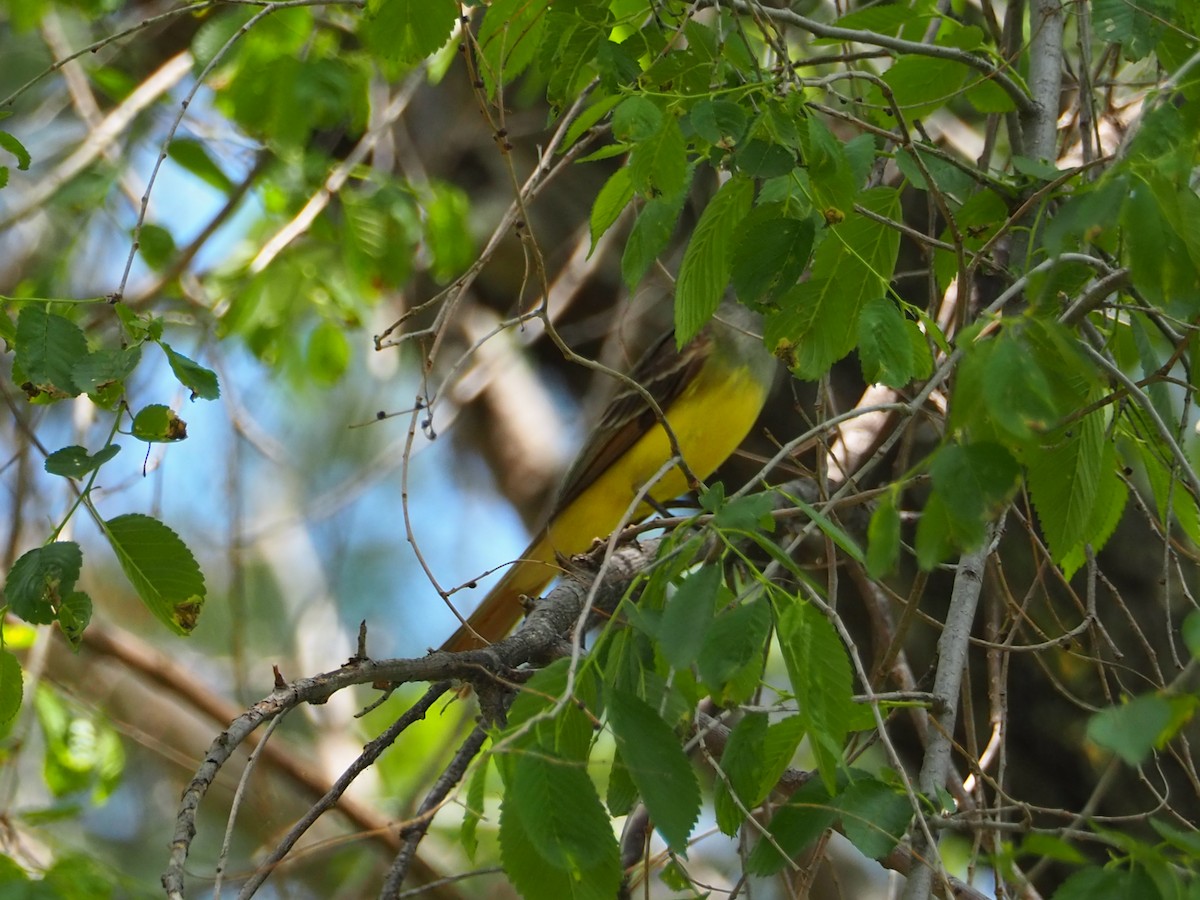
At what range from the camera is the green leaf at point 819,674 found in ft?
4.98

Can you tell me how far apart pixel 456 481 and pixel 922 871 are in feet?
14.9

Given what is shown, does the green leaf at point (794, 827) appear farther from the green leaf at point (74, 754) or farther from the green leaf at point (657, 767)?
the green leaf at point (74, 754)

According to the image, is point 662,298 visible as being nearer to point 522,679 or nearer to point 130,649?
point 130,649

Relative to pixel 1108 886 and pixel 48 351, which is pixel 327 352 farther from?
pixel 1108 886

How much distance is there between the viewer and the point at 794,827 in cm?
170

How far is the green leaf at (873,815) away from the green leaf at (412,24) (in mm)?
1427

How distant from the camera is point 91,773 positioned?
14.7 feet

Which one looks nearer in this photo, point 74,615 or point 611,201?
point 74,615

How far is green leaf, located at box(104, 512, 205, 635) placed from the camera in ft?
6.47

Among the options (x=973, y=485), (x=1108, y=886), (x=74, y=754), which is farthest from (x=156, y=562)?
(x=74, y=754)

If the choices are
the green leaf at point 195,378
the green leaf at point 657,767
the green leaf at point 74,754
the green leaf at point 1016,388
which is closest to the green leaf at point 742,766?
the green leaf at point 657,767

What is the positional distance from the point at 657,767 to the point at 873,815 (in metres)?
0.39

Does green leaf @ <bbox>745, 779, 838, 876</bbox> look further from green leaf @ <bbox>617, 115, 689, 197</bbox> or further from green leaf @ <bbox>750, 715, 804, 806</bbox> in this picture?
green leaf @ <bbox>617, 115, 689, 197</bbox>

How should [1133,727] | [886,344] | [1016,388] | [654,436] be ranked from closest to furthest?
[1133,727], [1016,388], [886,344], [654,436]
